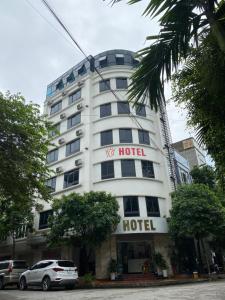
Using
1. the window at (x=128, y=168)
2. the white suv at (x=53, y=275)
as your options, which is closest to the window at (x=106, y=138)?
the window at (x=128, y=168)

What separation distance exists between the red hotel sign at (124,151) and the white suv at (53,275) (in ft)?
34.0

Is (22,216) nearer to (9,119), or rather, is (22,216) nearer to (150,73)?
(9,119)

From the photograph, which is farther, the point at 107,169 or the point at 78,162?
the point at 78,162

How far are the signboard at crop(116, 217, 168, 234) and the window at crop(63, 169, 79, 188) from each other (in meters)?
6.34

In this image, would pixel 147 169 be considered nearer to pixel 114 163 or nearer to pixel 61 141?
pixel 114 163

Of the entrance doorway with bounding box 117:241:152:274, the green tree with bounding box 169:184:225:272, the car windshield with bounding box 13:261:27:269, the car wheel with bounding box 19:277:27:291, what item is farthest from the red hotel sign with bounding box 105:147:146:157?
the car wheel with bounding box 19:277:27:291

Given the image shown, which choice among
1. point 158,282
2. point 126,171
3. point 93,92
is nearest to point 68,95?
point 93,92

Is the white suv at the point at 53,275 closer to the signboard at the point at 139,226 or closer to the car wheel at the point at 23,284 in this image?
the car wheel at the point at 23,284

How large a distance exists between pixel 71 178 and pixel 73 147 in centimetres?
324

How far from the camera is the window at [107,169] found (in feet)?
75.9

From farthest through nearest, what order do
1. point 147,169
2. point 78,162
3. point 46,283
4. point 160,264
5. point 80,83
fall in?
point 80,83 → point 78,162 → point 147,169 → point 160,264 → point 46,283

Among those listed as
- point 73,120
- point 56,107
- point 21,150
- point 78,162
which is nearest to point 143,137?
point 78,162

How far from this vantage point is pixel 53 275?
578 inches

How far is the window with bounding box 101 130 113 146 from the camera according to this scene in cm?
2458
